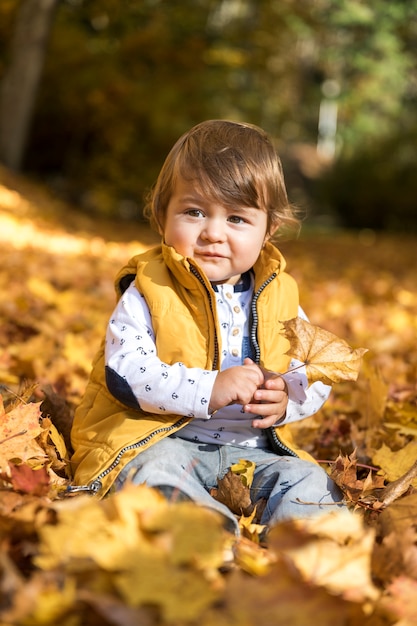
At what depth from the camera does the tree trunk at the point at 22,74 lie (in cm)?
1323

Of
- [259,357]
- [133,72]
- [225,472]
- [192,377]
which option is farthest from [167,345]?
[133,72]

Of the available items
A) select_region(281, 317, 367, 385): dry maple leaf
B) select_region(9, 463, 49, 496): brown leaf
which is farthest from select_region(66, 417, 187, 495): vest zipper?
select_region(281, 317, 367, 385): dry maple leaf

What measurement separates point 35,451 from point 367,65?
2624cm

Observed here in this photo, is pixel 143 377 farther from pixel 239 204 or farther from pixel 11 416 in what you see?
pixel 239 204

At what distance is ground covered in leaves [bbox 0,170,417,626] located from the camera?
110 centimetres

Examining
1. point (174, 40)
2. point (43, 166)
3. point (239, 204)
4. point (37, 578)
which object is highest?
point (174, 40)

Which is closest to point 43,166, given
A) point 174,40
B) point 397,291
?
point 174,40

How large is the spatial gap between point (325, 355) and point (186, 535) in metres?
0.82

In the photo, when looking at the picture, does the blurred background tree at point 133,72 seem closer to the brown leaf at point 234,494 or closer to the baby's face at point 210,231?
the baby's face at point 210,231

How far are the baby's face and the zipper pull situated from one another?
0.62 metres

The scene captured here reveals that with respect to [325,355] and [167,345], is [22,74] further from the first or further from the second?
[325,355]

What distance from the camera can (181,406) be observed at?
1896 millimetres

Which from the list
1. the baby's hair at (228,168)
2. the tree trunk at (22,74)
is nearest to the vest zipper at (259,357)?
the baby's hair at (228,168)

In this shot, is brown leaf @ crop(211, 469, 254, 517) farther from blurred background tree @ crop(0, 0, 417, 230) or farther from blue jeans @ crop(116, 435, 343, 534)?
blurred background tree @ crop(0, 0, 417, 230)
